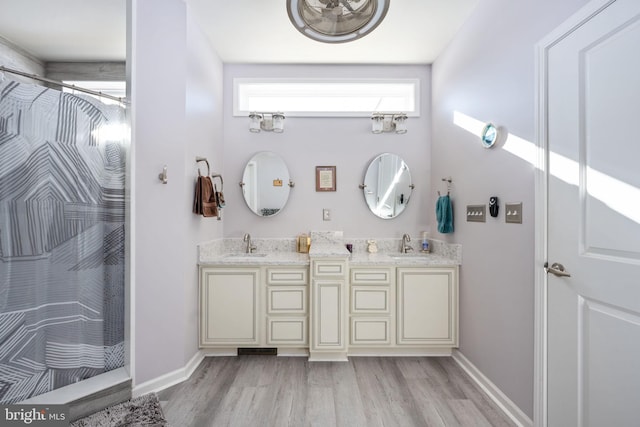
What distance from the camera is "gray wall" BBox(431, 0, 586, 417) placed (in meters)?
1.69

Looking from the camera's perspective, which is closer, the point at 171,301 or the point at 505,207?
the point at 505,207

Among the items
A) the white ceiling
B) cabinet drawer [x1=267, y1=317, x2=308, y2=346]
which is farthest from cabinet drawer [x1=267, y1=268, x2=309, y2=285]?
the white ceiling

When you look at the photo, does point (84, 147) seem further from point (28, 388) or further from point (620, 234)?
point (620, 234)

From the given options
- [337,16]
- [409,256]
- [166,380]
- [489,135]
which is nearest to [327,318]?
[409,256]

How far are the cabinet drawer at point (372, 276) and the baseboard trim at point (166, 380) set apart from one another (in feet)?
4.65

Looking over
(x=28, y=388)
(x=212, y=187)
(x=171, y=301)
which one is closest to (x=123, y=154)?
(x=212, y=187)

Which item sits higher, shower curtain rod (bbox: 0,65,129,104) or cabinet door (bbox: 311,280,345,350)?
shower curtain rod (bbox: 0,65,129,104)

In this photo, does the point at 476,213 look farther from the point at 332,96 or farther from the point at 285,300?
the point at 332,96

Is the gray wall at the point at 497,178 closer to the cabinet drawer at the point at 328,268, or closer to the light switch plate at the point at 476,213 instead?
the light switch plate at the point at 476,213

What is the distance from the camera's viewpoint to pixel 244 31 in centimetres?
253

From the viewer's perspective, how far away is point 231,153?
307 centimetres

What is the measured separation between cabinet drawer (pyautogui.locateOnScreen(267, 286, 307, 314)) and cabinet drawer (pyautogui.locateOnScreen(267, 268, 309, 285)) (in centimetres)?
5

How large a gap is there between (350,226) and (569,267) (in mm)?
1865

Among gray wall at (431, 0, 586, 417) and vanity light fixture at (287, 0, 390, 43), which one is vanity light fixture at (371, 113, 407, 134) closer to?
gray wall at (431, 0, 586, 417)
